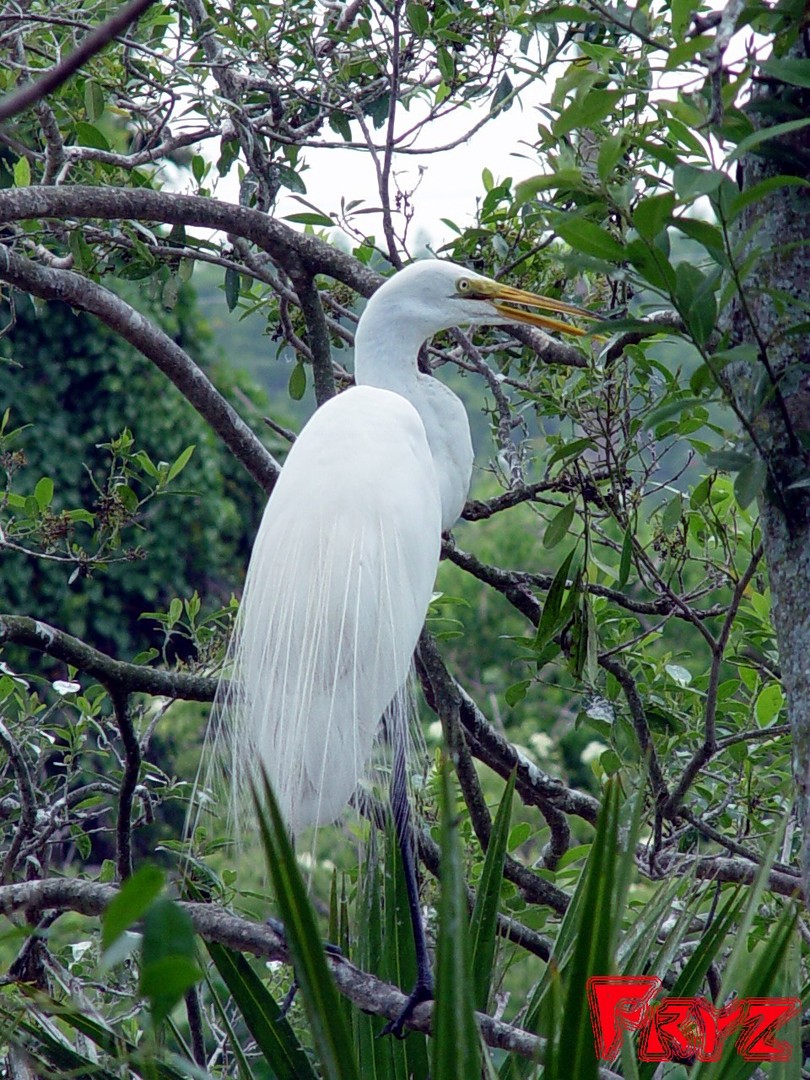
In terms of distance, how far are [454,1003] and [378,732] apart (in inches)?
39.9

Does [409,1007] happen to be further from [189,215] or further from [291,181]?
[291,181]

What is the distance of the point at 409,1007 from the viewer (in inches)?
54.7

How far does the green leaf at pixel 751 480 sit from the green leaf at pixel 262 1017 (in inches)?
31.6

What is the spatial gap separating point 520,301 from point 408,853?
3.22 ft

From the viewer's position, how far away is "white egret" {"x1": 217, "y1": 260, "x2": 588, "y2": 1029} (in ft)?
5.73

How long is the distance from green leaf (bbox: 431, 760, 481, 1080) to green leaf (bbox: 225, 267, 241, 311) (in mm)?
1641

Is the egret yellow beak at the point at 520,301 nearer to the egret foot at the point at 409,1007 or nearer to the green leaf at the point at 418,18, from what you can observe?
the green leaf at the point at 418,18

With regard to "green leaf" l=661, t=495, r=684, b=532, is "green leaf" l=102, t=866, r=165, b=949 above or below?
above

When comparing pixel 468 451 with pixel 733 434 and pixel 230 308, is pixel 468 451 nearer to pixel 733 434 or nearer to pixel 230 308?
pixel 230 308

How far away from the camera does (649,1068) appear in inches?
49.0

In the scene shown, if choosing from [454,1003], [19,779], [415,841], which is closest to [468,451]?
[415,841]

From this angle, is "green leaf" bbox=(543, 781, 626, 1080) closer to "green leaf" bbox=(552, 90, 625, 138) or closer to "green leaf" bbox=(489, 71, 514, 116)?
"green leaf" bbox=(552, 90, 625, 138)

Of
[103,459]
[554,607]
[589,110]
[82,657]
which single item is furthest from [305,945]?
[103,459]

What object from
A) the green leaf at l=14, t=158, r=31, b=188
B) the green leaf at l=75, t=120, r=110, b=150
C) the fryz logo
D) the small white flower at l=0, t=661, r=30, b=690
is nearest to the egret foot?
the fryz logo
